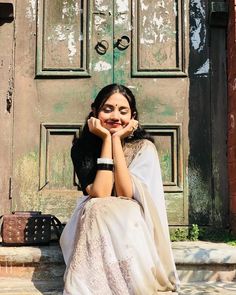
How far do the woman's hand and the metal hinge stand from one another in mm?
1773

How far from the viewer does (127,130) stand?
9.76ft

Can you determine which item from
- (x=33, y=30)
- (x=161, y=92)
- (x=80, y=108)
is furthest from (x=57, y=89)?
(x=161, y=92)

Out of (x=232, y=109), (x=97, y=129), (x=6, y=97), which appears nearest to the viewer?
(x=97, y=129)

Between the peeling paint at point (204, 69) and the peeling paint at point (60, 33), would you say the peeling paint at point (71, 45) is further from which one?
the peeling paint at point (204, 69)

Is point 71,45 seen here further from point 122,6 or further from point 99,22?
point 122,6

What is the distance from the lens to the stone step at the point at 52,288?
2934mm

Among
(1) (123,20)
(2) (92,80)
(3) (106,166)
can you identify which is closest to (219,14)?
(1) (123,20)

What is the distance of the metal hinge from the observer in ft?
13.9

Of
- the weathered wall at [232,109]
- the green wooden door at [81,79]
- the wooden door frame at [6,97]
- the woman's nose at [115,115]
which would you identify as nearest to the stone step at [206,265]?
the weathered wall at [232,109]

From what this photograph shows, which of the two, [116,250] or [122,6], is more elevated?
[122,6]

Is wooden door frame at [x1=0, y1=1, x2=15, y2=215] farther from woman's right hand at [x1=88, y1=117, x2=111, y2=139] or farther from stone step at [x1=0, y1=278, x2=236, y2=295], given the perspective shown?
woman's right hand at [x1=88, y1=117, x2=111, y2=139]

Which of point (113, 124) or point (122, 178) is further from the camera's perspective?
point (113, 124)

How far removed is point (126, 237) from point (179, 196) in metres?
1.77

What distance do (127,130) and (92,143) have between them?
311mm
